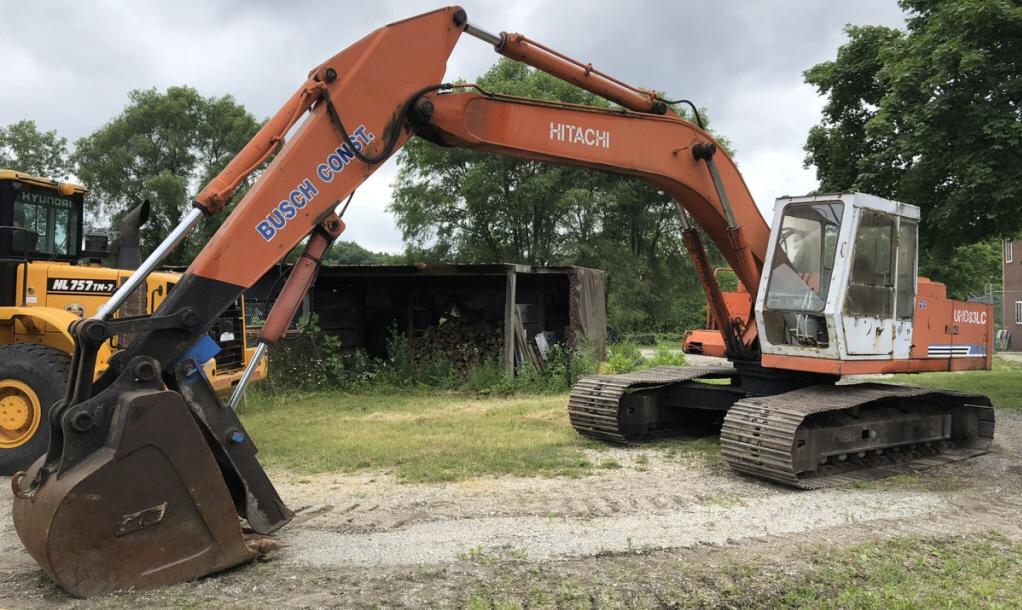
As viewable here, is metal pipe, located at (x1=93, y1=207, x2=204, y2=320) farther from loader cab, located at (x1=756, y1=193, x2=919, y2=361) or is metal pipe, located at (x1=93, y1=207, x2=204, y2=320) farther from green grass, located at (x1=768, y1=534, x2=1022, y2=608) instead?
loader cab, located at (x1=756, y1=193, x2=919, y2=361)

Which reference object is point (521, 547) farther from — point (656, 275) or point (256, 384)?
point (656, 275)

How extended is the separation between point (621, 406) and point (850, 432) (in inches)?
85.5

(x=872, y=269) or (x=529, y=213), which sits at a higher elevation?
(x=529, y=213)

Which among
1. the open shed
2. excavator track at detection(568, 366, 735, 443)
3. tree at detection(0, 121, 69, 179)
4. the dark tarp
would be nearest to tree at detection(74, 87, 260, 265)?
tree at detection(0, 121, 69, 179)

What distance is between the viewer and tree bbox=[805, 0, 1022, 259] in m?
10.8

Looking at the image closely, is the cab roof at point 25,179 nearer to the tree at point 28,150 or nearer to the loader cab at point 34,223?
the loader cab at point 34,223

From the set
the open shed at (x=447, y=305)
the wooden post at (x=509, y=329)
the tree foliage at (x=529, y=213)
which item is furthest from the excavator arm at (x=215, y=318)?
the tree foliage at (x=529, y=213)

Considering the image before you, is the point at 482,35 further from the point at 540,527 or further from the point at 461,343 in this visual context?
the point at 461,343

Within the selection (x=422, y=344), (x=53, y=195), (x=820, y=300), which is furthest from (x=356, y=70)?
(x=422, y=344)

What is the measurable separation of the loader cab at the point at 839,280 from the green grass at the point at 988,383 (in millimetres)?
5382

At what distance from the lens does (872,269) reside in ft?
22.7

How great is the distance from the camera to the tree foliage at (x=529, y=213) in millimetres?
33562

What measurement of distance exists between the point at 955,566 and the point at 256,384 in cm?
1025

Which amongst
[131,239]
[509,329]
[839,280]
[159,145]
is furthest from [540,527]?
[159,145]
